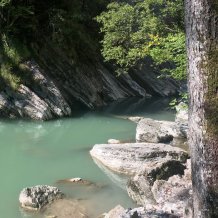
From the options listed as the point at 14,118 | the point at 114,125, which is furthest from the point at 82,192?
the point at 14,118

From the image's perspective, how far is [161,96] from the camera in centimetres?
2941

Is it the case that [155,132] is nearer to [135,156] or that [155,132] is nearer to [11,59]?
[135,156]

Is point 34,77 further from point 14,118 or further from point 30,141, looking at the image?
point 30,141

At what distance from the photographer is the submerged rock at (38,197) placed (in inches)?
372

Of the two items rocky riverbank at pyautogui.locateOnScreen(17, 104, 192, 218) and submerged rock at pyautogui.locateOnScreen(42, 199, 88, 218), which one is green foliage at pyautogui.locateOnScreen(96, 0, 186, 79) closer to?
rocky riverbank at pyautogui.locateOnScreen(17, 104, 192, 218)

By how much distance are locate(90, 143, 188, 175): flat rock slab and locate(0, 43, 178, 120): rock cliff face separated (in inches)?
338

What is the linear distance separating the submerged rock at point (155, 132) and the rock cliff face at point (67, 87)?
632cm

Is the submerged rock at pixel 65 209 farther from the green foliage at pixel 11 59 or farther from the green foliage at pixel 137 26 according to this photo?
the green foliage at pixel 11 59

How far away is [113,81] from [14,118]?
9107mm

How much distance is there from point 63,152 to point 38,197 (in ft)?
17.5

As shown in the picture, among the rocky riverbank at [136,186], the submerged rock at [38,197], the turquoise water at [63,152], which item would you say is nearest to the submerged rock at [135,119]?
the turquoise water at [63,152]

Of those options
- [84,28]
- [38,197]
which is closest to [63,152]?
[38,197]

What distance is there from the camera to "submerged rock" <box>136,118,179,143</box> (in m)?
15.6

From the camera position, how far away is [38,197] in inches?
376
